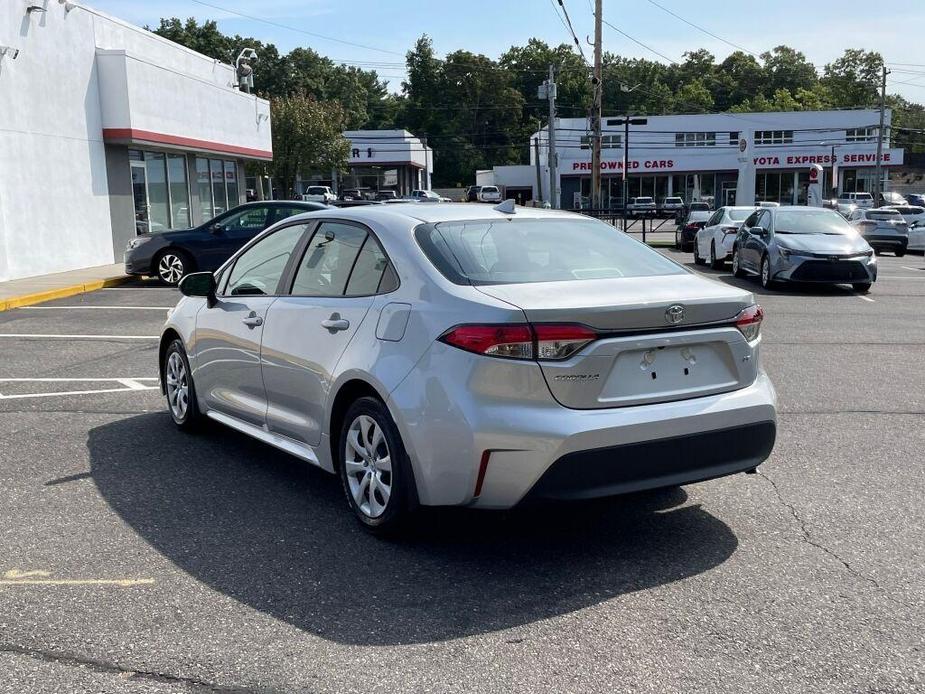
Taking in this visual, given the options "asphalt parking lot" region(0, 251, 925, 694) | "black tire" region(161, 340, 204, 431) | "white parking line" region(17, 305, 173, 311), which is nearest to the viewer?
"asphalt parking lot" region(0, 251, 925, 694)

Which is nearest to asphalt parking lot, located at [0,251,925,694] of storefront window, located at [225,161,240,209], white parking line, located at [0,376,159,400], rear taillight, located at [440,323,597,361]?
rear taillight, located at [440,323,597,361]

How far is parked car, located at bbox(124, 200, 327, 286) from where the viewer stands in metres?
17.9

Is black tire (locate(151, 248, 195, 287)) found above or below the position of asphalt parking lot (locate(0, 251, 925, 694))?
above

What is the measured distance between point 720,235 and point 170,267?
38.2 ft

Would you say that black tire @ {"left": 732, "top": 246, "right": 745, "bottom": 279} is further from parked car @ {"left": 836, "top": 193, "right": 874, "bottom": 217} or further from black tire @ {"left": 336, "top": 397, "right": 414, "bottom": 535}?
parked car @ {"left": 836, "top": 193, "right": 874, "bottom": 217}

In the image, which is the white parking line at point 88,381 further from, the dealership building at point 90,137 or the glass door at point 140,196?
the glass door at point 140,196

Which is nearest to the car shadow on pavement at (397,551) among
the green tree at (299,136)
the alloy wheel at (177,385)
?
the alloy wheel at (177,385)

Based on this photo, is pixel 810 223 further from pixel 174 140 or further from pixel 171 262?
pixel 174 140

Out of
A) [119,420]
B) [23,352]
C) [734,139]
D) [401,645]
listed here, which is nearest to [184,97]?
[23,352]

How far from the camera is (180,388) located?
7.01m

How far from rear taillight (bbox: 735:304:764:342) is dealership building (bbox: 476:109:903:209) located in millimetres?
68747

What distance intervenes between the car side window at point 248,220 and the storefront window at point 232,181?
14.4 meters

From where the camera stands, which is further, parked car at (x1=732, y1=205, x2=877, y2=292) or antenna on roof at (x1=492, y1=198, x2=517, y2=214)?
parked car at (x1=732, y1=205, x2=877, y2=292)

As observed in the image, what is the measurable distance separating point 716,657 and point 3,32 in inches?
764
